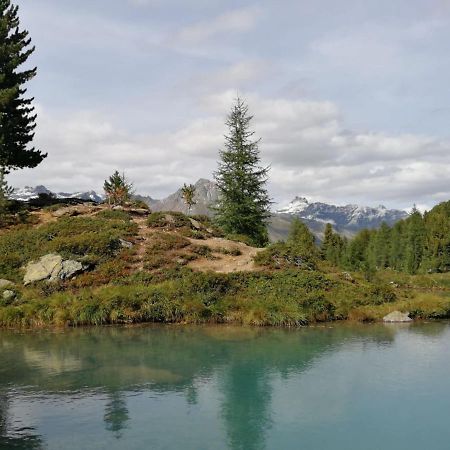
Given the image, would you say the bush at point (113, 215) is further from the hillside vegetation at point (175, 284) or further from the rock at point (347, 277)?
the rock at point (347, 277)

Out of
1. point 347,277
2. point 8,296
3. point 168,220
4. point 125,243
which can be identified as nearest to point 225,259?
point 125,243

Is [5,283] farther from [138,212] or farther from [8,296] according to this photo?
[138,212]

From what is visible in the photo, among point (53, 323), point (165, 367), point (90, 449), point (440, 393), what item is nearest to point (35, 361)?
point (165, 367)

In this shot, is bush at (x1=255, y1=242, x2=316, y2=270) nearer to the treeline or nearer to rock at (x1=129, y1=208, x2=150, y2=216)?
rock at (x1=129, y1=208, x2=150, y2=216)

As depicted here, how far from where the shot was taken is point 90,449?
1295cm

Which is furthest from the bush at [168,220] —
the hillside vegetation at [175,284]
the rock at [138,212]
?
the rock at [138,212]

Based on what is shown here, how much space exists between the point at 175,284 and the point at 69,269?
9.13 meters

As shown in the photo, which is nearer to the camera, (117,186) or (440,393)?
(440,393)

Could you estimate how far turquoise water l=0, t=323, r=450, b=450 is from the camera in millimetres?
13812

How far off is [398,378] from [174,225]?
109 ft

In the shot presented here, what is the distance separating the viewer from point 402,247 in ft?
406

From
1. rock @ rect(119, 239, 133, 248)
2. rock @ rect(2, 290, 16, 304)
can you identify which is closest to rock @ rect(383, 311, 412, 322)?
rock @ rect(119, 239, 133, 248)

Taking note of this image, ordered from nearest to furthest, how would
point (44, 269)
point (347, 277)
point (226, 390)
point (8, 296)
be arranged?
1. point (226, 390)
2. point (8, 296)
3. point (44, 269)
4. point (347, 277)

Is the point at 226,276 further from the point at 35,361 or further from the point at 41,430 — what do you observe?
the point at 41,430
